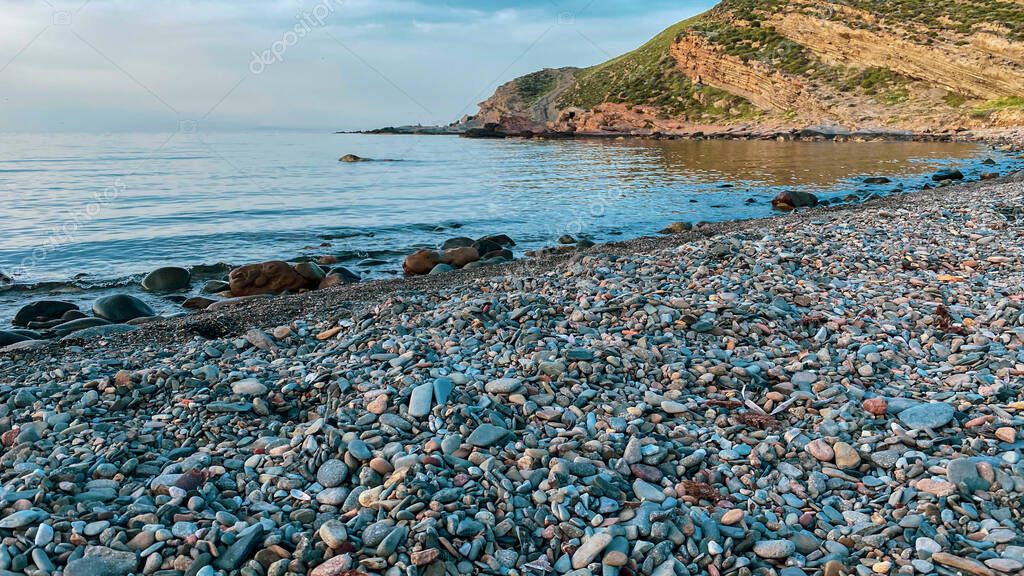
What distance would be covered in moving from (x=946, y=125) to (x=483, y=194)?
47.8 m

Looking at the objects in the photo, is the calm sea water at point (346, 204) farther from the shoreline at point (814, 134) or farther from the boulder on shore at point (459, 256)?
the shoreline at point (814, 134)

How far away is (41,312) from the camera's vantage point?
33.2ft

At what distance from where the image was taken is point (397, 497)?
3.67m

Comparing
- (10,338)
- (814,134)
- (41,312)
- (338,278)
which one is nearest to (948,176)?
(338,278)

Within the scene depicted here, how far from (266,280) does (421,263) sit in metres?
3.02

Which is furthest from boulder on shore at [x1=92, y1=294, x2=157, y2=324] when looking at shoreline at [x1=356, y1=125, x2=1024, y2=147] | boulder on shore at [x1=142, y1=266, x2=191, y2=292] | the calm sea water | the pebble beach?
shoreline at [x1=356, y1=125, x2=1024, y2=147]

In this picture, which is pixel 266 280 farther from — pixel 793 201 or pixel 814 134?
pixel 814 134

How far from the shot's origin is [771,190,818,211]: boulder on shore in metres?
20.5

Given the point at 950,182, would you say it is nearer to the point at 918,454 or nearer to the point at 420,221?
the point at 420,221

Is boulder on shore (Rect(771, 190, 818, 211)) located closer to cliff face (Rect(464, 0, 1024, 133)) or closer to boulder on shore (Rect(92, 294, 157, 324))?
boulder on shore (Rect(92, 294, 157, 324))

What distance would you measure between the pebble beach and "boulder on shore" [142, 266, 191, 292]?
441cm

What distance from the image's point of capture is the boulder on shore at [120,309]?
10016 mm

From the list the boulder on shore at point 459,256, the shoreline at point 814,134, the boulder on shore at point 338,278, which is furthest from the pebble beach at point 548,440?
the shoreline at point 814,134

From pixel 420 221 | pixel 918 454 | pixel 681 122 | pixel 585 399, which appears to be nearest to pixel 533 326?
pixel 585 399
